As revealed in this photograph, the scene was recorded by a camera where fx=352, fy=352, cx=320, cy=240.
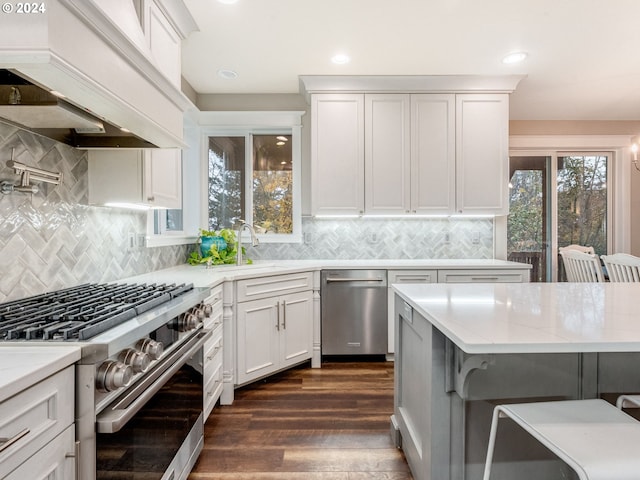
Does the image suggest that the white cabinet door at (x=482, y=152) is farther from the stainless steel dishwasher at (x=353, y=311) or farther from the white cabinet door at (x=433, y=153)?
the stainless steel dishwasher at (x=353, y=311)

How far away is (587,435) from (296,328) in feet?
7.40

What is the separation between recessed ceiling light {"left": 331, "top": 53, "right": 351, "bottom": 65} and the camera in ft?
9.50

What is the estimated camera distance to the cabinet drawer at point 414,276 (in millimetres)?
3230

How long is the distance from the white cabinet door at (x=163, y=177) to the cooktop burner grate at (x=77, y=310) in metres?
0.63

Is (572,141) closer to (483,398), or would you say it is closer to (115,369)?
(483,398)

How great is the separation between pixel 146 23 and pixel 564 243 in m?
4.78

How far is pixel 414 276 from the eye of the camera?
3244 millimetres

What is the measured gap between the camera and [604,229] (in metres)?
4.36

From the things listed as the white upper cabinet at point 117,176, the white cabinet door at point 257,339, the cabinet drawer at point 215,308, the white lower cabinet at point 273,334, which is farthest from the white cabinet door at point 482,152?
the white upper cabinet at point 117,176

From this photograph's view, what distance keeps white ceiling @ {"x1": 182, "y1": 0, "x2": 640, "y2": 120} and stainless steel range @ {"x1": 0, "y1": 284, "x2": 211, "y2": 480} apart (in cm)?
193

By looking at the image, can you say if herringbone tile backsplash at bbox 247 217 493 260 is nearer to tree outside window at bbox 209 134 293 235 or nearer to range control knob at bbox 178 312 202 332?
tree outside window at bbox 209 134 293 235

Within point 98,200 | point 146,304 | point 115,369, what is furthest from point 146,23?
point 115,369

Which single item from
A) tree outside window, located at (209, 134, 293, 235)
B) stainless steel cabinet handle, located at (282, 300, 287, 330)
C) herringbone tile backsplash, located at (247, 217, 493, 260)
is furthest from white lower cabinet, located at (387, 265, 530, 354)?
tree outside window, located at (209, 134, 293, 235)

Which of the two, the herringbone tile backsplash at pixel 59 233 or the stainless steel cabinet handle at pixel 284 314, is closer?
the herringbone tile backsplash at pixel 59 233
